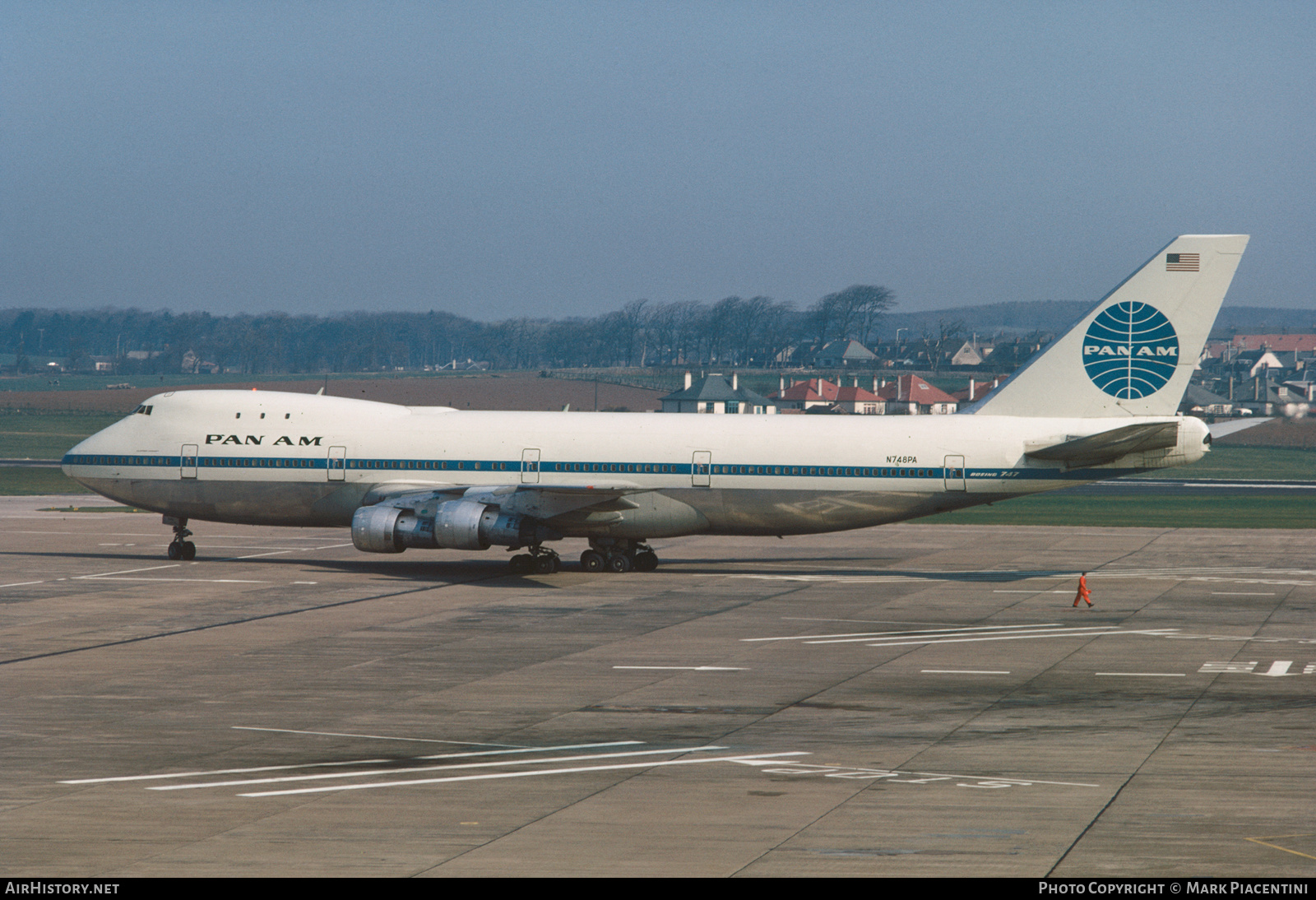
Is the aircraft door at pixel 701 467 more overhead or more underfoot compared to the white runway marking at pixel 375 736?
more overhead

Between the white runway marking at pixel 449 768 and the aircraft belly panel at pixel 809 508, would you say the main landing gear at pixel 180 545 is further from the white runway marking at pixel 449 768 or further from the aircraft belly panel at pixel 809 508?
the white runway marking at pixel 449 768

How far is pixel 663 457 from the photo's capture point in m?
43.8

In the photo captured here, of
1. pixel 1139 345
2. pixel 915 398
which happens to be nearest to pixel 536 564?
pixel 1139 345

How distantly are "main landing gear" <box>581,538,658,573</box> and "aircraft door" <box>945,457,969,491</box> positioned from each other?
33.6ft

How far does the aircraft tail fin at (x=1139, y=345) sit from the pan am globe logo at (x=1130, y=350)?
0.02 meters

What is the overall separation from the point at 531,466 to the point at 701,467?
18.5 feet

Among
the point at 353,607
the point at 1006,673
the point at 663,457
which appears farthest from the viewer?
→ the point at 663,457

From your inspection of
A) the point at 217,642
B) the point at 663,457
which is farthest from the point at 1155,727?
the point at 663,457

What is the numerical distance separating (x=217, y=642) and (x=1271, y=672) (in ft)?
72.8

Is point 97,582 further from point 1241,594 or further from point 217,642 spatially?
point 1241,594

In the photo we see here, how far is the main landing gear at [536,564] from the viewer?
44531 millimetres

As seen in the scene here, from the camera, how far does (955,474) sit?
4184 cm

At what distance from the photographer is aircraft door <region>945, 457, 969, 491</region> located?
41.8m

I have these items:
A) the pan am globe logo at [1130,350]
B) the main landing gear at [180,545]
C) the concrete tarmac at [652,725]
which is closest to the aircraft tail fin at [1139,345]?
the pan am globe logo at [1130,350]
